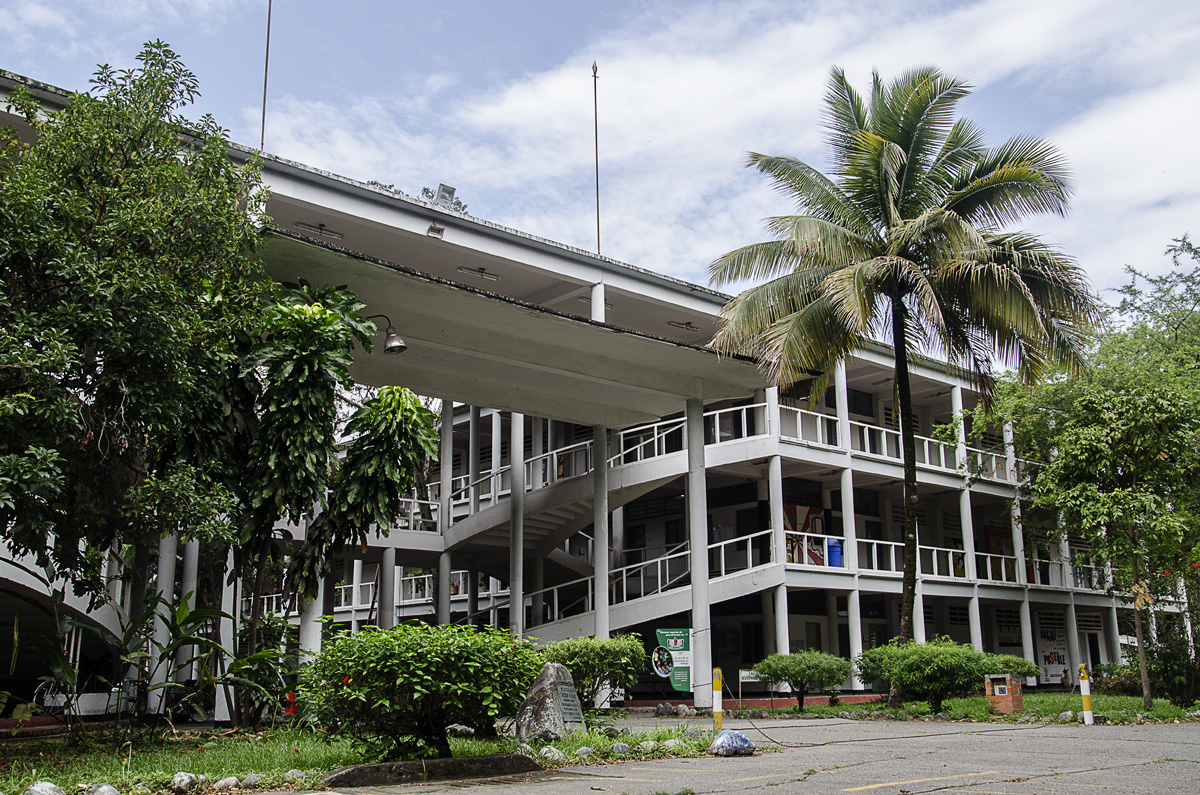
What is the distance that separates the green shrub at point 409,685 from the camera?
7625 millimetres

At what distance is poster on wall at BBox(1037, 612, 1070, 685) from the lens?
3073 cm

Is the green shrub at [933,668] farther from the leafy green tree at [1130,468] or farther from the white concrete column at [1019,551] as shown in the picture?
the white concrete column at [1019,551]

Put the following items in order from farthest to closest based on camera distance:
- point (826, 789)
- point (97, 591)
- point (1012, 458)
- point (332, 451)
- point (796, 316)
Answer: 1. point (1012, 458)
2. point (796, 316)
3. point (332, 451)
4. point (97, 591)
5. point (826, 789)

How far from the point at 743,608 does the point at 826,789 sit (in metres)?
19.8

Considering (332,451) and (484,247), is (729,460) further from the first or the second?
(332,451)

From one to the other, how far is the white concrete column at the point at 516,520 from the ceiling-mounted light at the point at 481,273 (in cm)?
297

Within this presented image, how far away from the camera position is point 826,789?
6.92 metres

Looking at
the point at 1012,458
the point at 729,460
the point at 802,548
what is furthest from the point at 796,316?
the point at 1012,458

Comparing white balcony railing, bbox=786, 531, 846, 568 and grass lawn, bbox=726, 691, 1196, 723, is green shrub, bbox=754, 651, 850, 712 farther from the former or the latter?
white balcony railing, bbox=786, 531, 846, 568

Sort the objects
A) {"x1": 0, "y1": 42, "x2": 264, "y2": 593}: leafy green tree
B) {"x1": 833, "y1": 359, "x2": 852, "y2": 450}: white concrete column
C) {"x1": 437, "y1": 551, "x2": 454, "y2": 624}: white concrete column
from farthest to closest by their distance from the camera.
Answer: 1. {"x1": 833, "y1": 359, "x2": 852, "y2": 450}: white concrete column
2. {"x1": 437, "y1": 551, "x2": 454, "y2": 624}: white concrete column
3. {"x1": 0, "y1": 42, "x2": 264, "y2": 593}: leafy green tree

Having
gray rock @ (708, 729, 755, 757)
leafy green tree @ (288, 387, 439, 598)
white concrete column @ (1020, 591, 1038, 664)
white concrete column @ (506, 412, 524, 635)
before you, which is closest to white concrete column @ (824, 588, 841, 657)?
white concrete column @ (1020, 591, 1038, 664)

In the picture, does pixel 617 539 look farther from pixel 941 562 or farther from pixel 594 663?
pixel 594 663

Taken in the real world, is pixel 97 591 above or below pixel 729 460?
below

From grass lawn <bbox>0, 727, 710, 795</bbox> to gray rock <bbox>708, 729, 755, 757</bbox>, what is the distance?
1.10 feet
